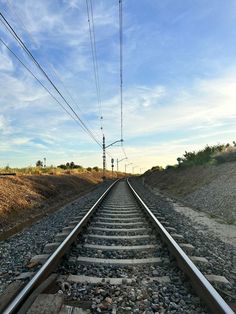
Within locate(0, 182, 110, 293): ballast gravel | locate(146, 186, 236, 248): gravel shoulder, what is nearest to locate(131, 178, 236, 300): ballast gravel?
locate(146, 186, 236, 248): gravel shoulder

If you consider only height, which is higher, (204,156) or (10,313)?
(204,156)

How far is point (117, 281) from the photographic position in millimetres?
4773

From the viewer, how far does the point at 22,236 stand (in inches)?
332

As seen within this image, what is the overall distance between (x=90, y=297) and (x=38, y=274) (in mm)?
811

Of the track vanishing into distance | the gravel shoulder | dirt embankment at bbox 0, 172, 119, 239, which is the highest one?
dirt embankment at bbox 0, 172, 119, 239

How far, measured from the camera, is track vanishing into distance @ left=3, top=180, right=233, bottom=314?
3900 millimetres

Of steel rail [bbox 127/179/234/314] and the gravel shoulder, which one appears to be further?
the gravel shoulder

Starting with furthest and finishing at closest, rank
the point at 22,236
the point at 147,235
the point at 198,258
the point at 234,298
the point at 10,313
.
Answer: the point at 22,236, the point at 147,235, the point at 198,258, the point at 234,298, the point at 10,313

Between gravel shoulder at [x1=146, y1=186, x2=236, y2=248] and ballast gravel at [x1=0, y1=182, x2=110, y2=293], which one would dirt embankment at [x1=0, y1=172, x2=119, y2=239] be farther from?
gravel shoulder at [x1=146, y1=186, x2=236, y2=248]

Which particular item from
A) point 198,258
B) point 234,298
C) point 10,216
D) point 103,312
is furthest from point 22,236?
point 234,298

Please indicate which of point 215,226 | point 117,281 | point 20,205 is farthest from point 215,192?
point 117,281

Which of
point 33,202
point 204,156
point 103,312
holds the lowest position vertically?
point 103,312

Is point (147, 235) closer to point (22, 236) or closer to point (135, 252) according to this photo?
point (135, 252)

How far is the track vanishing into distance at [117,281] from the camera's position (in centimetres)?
390
